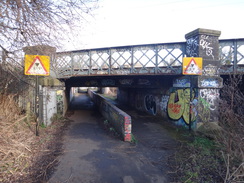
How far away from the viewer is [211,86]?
7824 millimetres

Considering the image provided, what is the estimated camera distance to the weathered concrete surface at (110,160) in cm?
381

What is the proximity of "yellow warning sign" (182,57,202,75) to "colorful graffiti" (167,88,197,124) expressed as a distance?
137cm

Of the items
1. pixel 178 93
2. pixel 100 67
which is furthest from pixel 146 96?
pixel 100 67

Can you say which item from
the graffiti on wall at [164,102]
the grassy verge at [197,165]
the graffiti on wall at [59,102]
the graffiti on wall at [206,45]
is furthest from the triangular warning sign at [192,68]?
the graffiti on wall at [59,102]

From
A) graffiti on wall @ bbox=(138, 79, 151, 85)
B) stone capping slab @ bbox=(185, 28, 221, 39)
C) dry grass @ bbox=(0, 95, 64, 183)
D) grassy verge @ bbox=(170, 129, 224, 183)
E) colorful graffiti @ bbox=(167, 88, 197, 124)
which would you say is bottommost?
grassy verge @ bbox=(170, 129, 224, 183)

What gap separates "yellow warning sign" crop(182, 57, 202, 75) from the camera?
270 inches

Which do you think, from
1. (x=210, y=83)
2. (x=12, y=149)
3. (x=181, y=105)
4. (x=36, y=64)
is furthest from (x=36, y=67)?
(x=210, y=83)

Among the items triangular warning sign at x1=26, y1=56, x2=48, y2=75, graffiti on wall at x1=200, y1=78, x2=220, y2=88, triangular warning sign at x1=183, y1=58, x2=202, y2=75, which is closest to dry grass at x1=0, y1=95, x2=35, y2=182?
triangular warning sign at x1=26, y1=56, x2=48, y2=75

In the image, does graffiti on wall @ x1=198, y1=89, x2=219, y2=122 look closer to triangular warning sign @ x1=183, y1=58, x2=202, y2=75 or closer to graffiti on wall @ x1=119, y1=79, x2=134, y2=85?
triangular warning sign @ x1=183, y1=58, x2=202, y2=75

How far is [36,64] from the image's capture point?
5770mm

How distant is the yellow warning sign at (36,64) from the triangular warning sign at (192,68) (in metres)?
5.38

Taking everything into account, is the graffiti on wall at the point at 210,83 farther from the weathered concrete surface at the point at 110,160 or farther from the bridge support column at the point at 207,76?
the weathered concrete surface at the point at 110,160

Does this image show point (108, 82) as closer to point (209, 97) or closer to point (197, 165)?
point (209, 97)

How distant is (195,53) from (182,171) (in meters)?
5.67
